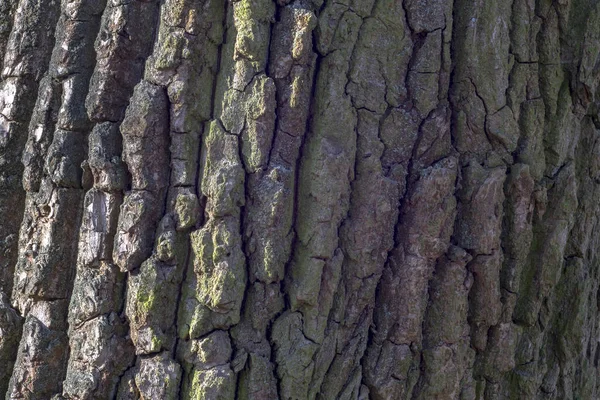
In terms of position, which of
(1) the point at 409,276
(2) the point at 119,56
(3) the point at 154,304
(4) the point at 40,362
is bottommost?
(4) the point at 40,362

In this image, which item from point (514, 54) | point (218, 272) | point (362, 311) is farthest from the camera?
point (514, 54)

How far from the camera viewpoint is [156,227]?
180 cm

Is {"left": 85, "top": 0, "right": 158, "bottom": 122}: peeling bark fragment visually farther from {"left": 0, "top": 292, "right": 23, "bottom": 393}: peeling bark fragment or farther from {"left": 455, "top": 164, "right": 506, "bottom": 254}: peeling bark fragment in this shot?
{"left": 455, "top": 164, "right": 506, "bottom": 254}: peeling bark fragment

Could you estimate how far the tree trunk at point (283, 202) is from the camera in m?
1.76

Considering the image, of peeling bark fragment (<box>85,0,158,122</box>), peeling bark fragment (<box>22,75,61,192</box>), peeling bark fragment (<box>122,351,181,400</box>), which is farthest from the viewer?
peeling bark fragment (<box>22,75,61,192</box>)

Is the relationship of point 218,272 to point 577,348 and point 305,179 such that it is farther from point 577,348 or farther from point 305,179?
point 577,348

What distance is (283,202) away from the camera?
1.75 m

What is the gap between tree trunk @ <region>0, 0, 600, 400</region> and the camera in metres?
1.76

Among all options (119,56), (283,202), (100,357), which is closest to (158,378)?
(100,357)

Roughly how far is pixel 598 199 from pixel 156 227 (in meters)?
1.56

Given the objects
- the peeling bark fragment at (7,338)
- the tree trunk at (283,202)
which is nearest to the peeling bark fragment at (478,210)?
the tree trunk at (283,202)

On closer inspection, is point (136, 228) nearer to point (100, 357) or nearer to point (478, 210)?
point (100, 357)

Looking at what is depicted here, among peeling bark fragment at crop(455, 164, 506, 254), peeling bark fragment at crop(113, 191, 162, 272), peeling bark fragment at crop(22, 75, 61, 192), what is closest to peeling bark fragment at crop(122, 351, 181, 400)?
peeling bark fragment at crop(113, 191, 162, 272)

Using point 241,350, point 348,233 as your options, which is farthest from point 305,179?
point 241,350
